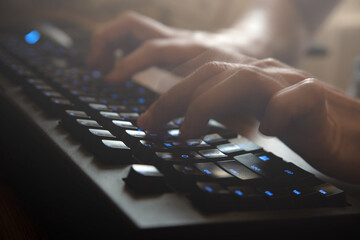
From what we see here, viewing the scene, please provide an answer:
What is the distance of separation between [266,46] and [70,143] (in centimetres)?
61

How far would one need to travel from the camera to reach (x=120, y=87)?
61 cm

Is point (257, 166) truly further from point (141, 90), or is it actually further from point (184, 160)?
point (141, 90)

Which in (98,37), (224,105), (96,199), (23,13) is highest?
(23,13)

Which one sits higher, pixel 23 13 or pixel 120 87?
pixel 23 13

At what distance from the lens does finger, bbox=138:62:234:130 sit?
40 centimetres

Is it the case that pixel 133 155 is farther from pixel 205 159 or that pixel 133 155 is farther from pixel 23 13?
pixel 23 13

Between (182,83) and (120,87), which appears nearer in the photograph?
(182,83)

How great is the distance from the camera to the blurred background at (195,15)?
124cm

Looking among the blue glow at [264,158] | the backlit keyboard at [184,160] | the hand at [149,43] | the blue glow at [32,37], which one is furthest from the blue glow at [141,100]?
the blue glow at [32,37]

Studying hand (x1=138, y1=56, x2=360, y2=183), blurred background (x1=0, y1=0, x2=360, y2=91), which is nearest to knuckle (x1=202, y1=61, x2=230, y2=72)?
hand (x1=138, y1=56, x2=360, y2=183)

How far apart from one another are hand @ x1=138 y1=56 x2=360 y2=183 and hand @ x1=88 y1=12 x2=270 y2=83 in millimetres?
258

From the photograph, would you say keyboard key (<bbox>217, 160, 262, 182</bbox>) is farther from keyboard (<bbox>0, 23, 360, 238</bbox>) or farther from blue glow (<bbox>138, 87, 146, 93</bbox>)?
blue glow (<bbox>138, 87, 146, 93</bbox>)

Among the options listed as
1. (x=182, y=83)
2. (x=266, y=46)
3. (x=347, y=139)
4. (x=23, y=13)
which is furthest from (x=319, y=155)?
(x=23, y=13)

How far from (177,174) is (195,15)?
119 cm
